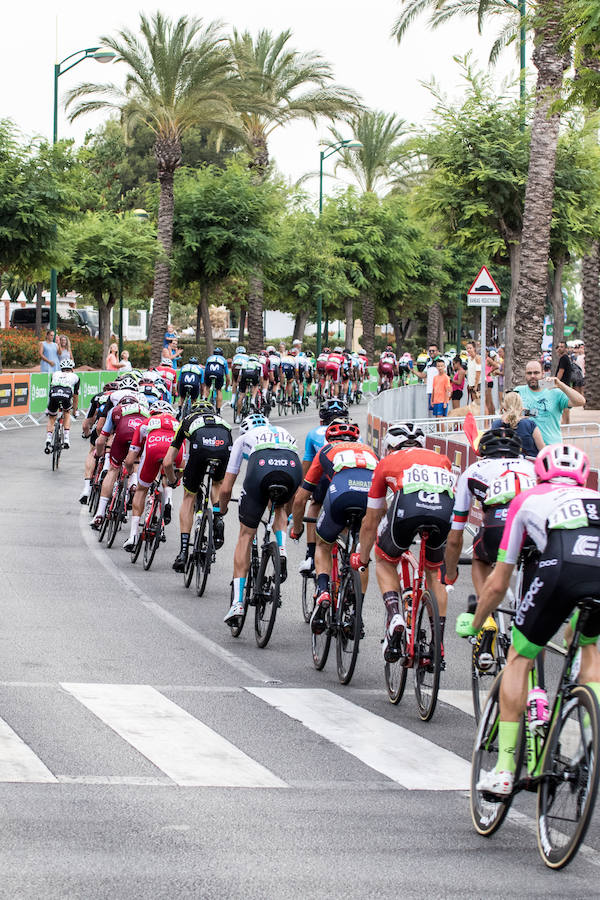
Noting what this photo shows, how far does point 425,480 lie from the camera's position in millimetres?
8266

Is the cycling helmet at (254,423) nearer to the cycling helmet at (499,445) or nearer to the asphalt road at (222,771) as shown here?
the asphalt road at (222,771)

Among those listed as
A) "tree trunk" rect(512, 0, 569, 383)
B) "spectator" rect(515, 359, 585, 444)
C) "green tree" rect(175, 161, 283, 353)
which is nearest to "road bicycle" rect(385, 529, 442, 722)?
"spectator" rect(515, 359, 585, 444)

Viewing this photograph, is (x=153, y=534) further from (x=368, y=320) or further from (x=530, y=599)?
(x=368, y=320)

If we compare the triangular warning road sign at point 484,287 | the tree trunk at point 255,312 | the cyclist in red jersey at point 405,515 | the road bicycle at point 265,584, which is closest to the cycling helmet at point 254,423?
the road bicycle at point 265,584

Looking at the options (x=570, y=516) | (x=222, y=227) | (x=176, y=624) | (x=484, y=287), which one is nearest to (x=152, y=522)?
(x=176, y=624)

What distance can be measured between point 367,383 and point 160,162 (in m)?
14.4

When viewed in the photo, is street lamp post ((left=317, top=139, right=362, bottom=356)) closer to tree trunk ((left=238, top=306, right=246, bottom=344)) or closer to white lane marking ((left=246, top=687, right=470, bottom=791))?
tree trunk ((left=238, top=306, right=246, bottom=344))

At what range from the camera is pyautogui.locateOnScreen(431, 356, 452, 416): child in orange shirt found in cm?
2762

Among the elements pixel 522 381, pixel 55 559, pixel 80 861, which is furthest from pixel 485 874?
pixel 522 381

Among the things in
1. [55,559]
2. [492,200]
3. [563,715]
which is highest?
[492,200]

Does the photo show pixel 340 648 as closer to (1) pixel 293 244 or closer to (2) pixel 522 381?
(2) pixel 522 381

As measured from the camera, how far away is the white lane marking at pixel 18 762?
253 inches

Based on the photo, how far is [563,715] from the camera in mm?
5301

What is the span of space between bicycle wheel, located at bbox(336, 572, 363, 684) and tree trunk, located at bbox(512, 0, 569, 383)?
552 inches
